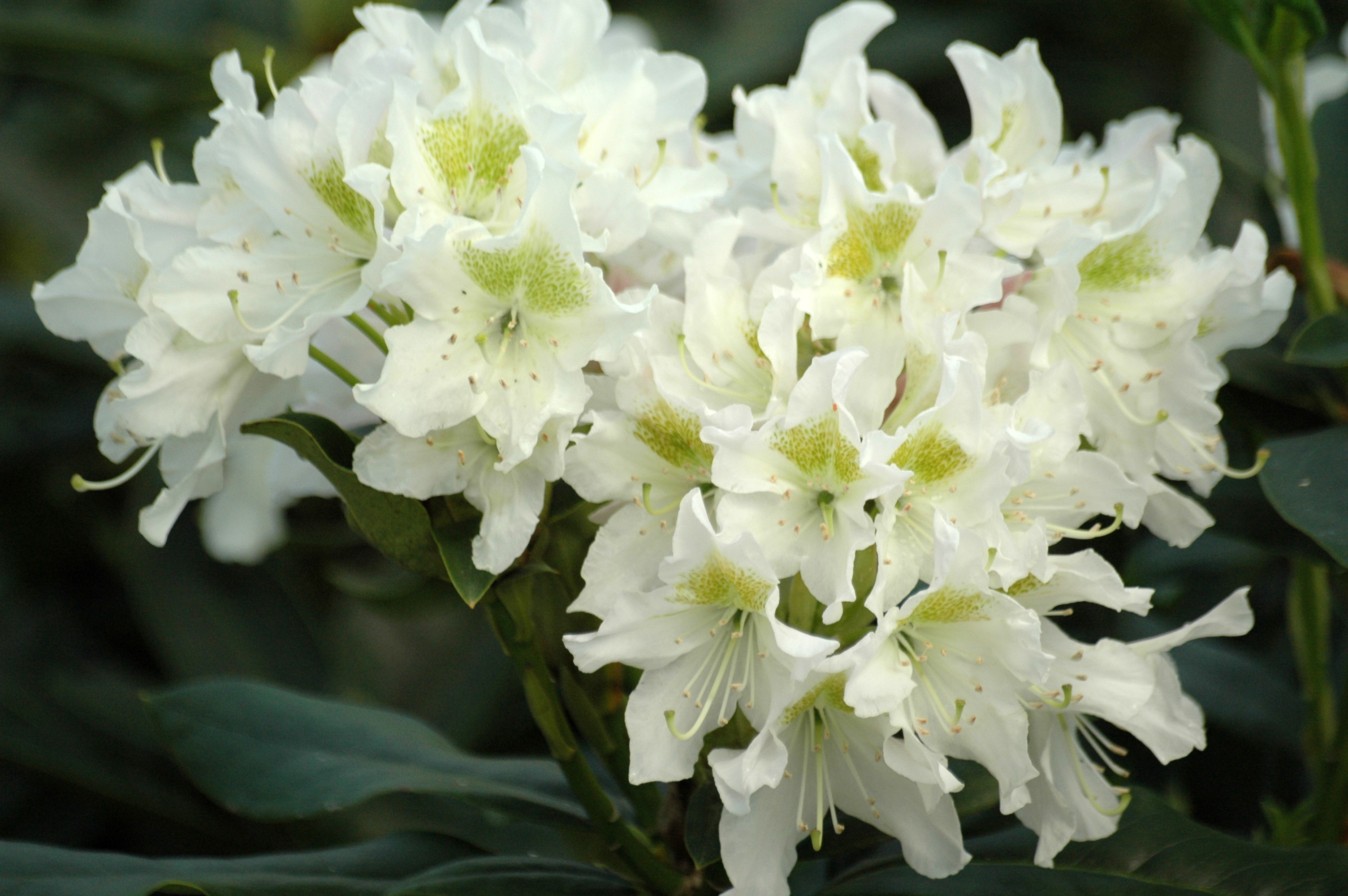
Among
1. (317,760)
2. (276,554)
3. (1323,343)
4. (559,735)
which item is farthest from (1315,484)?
(276,554)

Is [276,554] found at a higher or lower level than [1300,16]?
lower

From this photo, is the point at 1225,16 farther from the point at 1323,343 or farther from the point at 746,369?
the point at 746,369

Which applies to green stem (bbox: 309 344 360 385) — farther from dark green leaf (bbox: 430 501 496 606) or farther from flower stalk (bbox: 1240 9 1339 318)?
flower stalk (bbox: 1240 9 1339 318)

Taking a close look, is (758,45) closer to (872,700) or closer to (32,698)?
(32,698)

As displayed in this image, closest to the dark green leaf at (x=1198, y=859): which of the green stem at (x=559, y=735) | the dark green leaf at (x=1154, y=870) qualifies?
the dark green leaf at (x=1154, y=870)

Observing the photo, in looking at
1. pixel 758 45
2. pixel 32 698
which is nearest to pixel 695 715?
pixel 32 698
